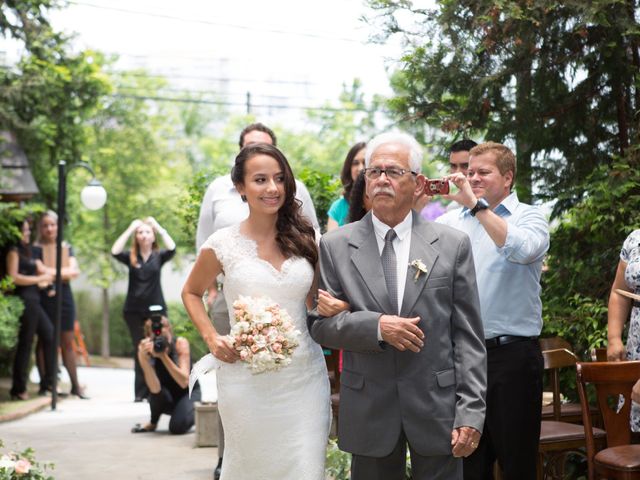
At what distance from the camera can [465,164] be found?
6887mm

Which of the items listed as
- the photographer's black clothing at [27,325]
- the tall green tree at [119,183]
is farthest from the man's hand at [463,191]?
the tall green tree at [119,183]

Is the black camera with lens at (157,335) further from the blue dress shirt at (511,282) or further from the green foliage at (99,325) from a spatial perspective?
the green foliage at (99,325)

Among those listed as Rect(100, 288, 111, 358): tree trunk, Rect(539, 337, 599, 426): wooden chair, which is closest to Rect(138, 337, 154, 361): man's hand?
Rect(539, 337, 599, 426): wooden chair

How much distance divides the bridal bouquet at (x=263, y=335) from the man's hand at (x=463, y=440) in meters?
1.04

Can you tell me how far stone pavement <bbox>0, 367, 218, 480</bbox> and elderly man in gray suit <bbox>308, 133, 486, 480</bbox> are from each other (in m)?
4.15

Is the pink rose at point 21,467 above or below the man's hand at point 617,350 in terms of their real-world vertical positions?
below

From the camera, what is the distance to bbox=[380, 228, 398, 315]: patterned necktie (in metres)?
4.34

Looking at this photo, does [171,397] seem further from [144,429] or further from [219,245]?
[219,245]

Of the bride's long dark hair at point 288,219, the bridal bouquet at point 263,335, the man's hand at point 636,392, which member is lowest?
the man's hand at point 636,392

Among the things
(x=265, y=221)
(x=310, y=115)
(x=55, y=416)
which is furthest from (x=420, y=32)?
(x=310, y=115)

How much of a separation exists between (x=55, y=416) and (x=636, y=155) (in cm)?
A: 829

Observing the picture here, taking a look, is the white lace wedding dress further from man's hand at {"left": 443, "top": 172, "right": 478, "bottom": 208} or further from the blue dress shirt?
the blue dress shirt

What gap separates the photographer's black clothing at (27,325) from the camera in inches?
559

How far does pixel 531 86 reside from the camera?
7.93 metres
